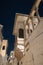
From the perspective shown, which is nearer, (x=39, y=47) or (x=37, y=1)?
(x=39, y=47)

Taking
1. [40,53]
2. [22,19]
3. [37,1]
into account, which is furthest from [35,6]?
[22,19]

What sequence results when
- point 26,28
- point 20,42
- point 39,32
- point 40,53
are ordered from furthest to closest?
1. point 20,42
2. point 26,28
3. point 39,32
4. point 40,53

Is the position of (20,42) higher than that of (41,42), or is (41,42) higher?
(41,42)

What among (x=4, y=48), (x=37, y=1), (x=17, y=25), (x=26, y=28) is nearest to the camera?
(x=37, y=1)

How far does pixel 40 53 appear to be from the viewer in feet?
17.2

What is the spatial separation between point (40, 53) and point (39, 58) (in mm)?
215

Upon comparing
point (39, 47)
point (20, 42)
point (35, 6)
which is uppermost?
point (35, 6)

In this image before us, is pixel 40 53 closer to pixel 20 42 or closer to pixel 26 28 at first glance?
pixel 26 28

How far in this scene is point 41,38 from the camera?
534 centimetres

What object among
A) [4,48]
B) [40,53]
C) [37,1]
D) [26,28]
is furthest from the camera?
[4,48]

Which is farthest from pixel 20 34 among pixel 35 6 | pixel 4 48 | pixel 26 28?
pixel 4 48

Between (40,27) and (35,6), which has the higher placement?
A: (35,6)

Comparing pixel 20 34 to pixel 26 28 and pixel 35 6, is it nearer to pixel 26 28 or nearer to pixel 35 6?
pixel 26 28

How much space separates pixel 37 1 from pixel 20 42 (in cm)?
565
